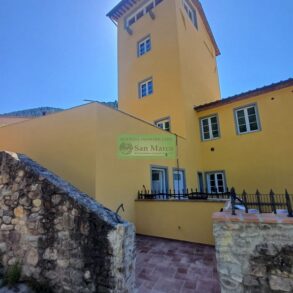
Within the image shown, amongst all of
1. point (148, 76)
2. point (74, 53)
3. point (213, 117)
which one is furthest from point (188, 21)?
point (74, 53)

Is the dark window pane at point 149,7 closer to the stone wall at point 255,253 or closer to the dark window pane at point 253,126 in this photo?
the dark window pane at point 253,126

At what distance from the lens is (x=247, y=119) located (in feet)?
31.1

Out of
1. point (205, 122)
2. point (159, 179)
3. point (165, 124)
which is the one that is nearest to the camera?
point (159, 179)

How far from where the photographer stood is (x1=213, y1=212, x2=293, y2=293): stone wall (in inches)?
98.9

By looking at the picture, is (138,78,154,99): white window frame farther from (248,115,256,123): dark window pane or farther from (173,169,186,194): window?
(248,115,256,123): dark window pane

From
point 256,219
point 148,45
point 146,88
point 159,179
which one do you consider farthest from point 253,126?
point 148,45

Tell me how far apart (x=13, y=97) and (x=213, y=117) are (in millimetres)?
11604

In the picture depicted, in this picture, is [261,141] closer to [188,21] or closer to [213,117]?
[213,117]

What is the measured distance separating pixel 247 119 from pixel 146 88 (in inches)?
236

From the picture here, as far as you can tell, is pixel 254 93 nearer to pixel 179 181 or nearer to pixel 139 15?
pixel 179 181

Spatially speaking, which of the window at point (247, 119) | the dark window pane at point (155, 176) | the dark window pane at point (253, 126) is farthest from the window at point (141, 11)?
the dark window pane at point (155, 176)

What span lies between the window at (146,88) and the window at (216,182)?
19.8 ft

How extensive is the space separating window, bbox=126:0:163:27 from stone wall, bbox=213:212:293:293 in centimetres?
1343

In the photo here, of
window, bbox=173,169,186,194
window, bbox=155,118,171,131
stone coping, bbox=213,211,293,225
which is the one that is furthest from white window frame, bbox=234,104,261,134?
stone coping, bbox=213,211,293,225
